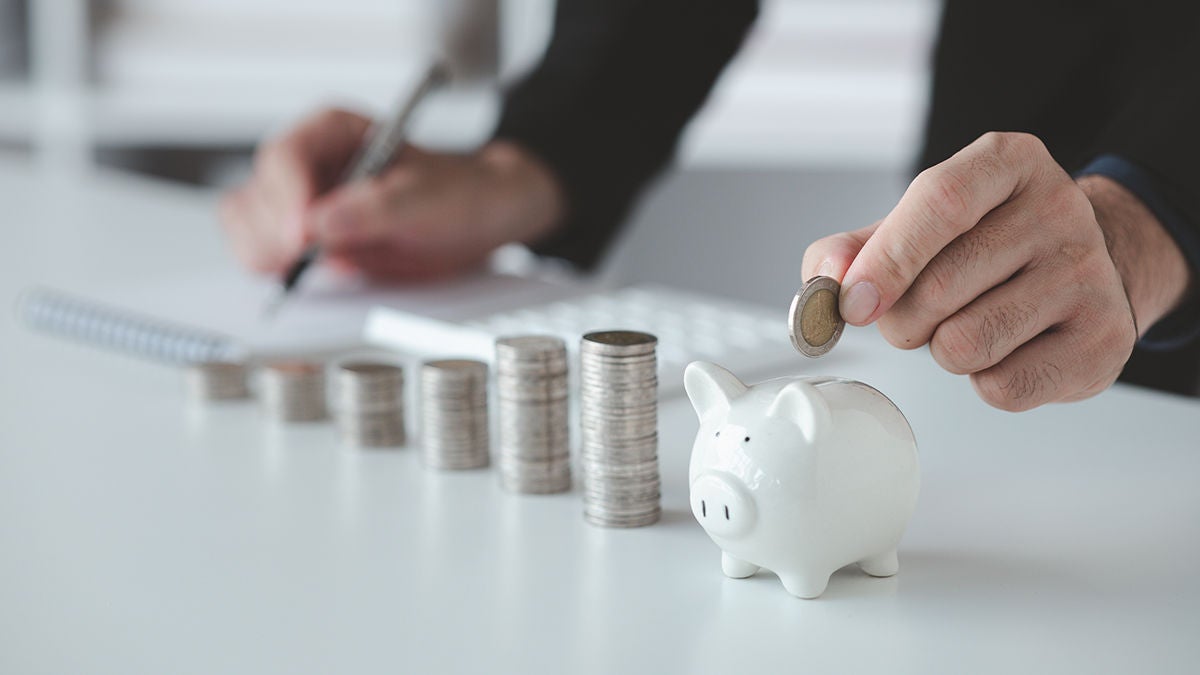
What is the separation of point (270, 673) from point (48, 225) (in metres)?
1.41

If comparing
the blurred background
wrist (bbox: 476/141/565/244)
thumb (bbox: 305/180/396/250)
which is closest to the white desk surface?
thumb (bbox: 305/180/396/250)

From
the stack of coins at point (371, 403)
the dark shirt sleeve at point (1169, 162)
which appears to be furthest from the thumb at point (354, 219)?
the dark shirt sleeve at point (1169, 162)

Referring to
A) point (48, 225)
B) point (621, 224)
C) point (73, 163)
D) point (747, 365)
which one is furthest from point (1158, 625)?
point (73, 163)

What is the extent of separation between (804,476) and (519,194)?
0.87 meters

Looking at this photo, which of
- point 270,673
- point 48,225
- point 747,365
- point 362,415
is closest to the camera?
point 270,673

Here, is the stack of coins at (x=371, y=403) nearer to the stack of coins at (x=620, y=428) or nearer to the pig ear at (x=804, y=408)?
the stack of coins at (x=620, y=428)

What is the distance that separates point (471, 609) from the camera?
609 mm

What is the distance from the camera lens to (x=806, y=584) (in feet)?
2.03

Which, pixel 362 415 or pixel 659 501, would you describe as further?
pixel 362 415

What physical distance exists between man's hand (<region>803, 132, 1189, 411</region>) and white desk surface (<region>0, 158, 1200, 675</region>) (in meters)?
0.10

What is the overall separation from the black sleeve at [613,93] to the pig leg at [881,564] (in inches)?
35.7

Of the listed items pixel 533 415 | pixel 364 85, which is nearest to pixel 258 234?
pixel 533 415

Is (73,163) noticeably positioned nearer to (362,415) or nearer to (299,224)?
(299,224)

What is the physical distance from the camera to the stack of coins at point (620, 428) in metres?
0.68
